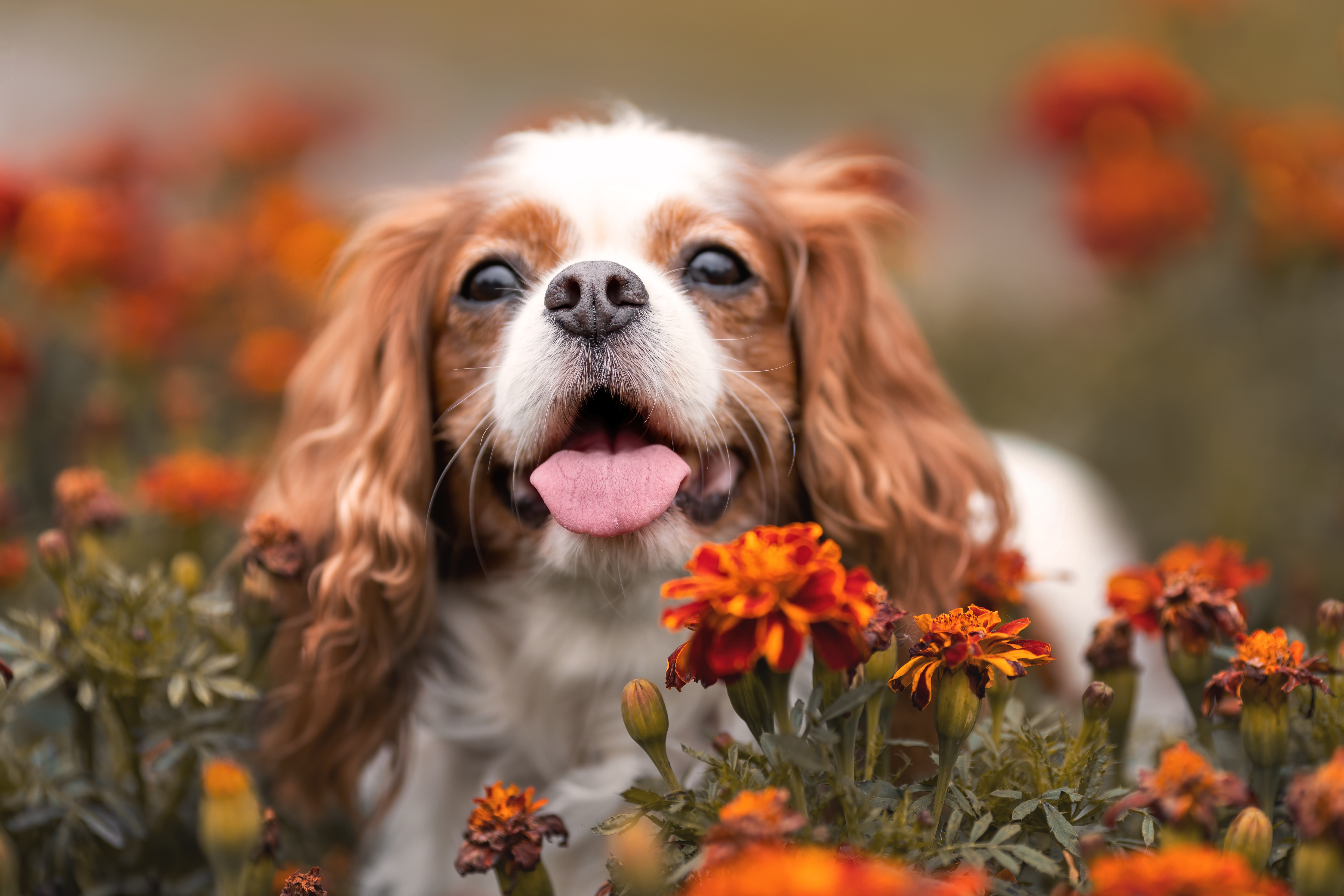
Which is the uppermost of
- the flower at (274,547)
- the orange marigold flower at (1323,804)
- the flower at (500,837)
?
the orange marigold flower at (1323,804)

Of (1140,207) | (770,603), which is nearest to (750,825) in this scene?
(770,603)

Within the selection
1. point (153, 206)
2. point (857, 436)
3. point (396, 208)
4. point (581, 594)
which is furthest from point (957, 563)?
point (153, 206)

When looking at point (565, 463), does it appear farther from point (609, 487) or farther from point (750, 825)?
point (750, 825)

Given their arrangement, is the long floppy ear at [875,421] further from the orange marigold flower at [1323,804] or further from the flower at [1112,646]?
the orange marigold flower at [1323,804]

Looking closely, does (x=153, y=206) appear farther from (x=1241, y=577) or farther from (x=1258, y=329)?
(x=1258, y=329)

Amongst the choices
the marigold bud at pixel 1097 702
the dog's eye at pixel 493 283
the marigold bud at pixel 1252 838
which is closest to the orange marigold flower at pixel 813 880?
the marigold bud at pixel 1252 838

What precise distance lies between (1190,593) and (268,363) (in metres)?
2.29

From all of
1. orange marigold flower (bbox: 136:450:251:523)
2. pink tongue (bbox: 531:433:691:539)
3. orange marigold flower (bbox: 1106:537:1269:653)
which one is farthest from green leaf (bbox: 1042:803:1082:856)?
orange marigold flower (bbox: 136:450:251:523)

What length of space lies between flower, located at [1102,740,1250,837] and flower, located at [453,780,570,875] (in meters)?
0.63

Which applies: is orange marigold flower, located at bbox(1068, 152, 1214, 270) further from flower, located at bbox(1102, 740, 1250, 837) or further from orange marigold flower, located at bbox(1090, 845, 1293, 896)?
orange marigold flower, located at bbox(1090, 845, 1293, 896)

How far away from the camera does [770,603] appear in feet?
3.33

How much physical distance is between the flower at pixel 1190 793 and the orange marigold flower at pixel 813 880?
19 centimetres

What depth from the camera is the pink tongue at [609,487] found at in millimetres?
1602

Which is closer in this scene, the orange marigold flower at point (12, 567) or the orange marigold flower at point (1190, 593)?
the orange marigold flower at point (1190, 593)
